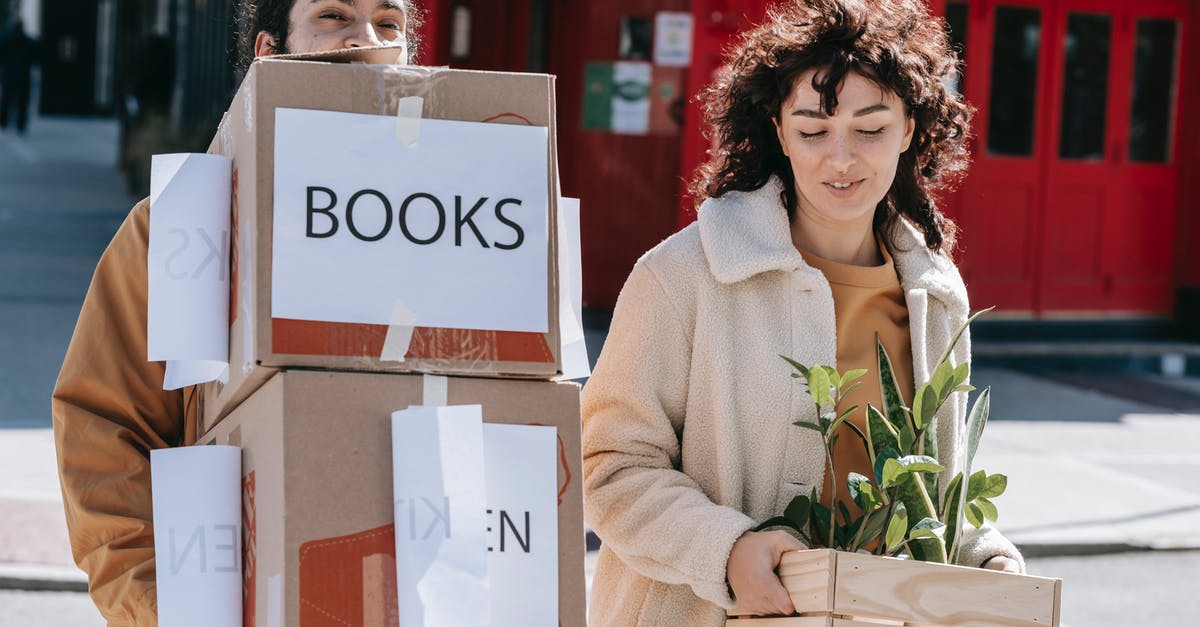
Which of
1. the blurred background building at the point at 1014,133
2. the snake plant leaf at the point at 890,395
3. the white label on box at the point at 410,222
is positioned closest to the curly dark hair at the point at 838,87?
the snake plant leaf at the point at 890,395

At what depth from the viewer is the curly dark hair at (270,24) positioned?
8.48ft

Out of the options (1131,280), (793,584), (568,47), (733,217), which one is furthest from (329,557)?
(1131,280)

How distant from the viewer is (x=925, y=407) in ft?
8.28

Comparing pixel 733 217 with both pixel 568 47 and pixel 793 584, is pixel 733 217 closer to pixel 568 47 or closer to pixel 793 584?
pixel 793 584

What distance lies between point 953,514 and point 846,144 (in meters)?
0.65

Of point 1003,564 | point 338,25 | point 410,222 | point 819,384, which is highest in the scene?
point 338,25

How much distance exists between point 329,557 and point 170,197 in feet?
1.86

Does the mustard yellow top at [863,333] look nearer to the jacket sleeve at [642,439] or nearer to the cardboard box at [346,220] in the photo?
the jacket sleeve at [642,439]

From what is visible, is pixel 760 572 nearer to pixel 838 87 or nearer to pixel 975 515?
pixel 975 515

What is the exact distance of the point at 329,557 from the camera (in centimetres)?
197

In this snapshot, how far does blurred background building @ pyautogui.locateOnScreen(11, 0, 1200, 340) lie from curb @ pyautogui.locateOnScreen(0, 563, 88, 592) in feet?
19.5

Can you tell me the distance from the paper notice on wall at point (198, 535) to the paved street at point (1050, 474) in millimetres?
3645

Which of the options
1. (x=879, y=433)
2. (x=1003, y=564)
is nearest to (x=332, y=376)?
(x=879, y=433)

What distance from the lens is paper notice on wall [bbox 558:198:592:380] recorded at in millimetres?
2168
